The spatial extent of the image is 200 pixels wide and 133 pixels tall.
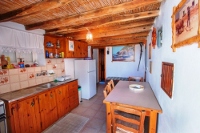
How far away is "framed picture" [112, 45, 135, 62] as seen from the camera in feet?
15.0

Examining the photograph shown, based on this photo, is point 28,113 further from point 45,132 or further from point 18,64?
point 18,64

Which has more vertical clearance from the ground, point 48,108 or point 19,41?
point 19,41

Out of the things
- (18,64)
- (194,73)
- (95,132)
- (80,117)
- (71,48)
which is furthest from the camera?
(71,48)

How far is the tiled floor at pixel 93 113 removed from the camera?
205 centimetres

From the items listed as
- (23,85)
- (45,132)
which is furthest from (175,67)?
(23,85)

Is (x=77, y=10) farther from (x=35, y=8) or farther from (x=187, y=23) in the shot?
(x=187, y=23)

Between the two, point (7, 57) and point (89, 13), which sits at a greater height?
point (89, 13)

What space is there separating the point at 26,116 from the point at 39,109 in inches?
9.3

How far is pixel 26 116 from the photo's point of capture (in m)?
1.74

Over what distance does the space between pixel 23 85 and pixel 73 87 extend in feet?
3.93

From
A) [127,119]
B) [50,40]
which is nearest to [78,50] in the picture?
[50,40]

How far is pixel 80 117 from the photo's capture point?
2.46 m

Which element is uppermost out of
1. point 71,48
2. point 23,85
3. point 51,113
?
point 71,48

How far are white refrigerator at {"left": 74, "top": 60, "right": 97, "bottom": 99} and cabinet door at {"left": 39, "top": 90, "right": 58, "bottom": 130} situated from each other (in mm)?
1337
